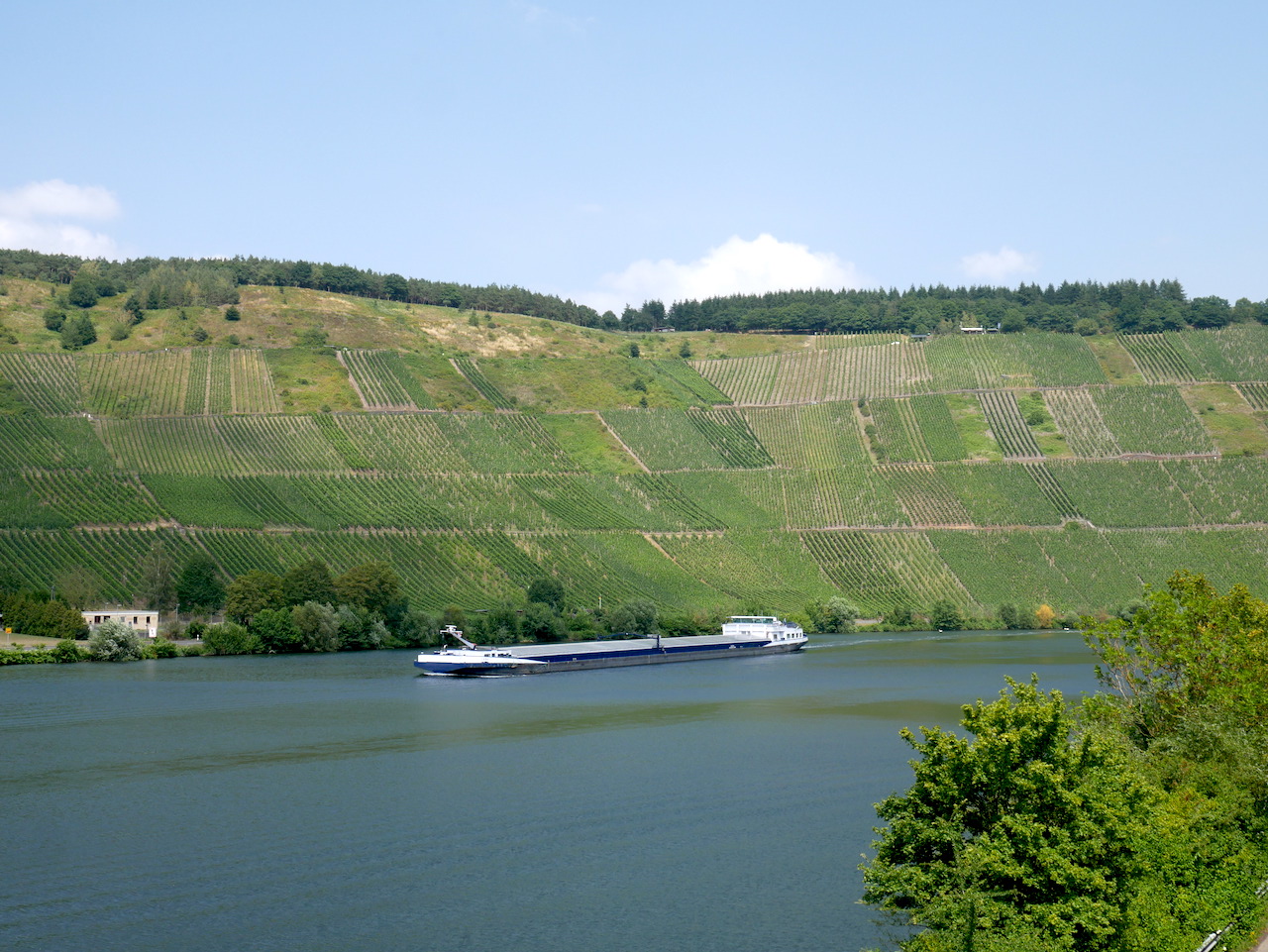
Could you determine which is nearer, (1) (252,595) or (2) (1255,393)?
(1) (252,595)

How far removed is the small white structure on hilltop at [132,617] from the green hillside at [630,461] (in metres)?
2.72

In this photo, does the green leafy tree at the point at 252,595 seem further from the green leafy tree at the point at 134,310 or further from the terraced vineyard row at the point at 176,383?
the green leafy tree at the point at 134,310

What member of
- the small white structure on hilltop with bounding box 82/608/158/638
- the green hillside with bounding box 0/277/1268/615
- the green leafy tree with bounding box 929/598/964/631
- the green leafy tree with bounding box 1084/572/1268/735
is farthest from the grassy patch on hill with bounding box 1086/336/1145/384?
the green leafy tree with bounding box 1084/572/1268/735

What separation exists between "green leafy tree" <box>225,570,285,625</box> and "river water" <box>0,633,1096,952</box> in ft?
64.0

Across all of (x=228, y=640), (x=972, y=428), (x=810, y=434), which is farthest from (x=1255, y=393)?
(x=228, y=640)

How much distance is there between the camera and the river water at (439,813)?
2900 centimetres

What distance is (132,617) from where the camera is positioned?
91.6 meters

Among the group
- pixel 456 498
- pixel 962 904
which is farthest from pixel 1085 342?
pixel 962 904

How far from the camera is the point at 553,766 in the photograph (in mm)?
46844

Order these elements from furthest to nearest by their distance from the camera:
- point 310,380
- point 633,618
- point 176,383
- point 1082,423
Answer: point 1082,423 < point 310,380 < point 176,383 < point 633,618

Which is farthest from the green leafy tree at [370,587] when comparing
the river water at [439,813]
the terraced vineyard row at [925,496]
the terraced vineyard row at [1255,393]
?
the terraced vineyard row at [1255,393]

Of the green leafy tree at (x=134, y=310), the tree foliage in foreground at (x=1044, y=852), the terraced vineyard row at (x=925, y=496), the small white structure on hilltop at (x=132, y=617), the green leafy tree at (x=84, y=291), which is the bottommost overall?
the small white structure on hilltop at (x=132, y=617)

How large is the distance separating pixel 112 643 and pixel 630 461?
6576 centimetres

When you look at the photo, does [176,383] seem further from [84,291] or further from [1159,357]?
[1159,357]
